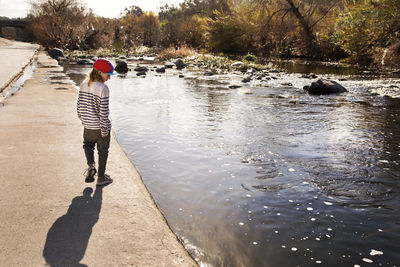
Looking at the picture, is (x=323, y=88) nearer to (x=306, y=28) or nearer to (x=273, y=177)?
(x=273, y=177)

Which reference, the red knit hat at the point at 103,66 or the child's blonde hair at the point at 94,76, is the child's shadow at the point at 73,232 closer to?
the child's blonde hair at the point at 94,76

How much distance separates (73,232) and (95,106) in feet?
4.84

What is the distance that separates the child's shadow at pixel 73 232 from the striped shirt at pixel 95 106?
0.75m

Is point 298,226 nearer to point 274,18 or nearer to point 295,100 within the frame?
point 295,100

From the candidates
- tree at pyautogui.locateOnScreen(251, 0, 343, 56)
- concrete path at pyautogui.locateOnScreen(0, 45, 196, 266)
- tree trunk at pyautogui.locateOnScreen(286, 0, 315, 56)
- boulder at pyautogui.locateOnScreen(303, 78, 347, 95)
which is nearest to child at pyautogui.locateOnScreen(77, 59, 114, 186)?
concrete path at pyautogui.locateOnScreen(0, 45, 196, 266)

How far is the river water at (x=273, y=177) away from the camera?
298 cm

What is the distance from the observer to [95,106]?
3717 millimetres

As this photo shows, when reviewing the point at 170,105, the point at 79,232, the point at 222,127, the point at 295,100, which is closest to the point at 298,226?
the point at 79,232

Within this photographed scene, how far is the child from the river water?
72cm

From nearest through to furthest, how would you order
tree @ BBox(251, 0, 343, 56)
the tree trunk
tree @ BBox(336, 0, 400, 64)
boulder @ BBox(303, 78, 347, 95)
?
1. boulder @ BBox(303, 78, 347, 95)
2. tree @ BBox(336, 0, 400, 64)
3. the tree trunk
4. tree @ BBox(251, 0, 343, 56)

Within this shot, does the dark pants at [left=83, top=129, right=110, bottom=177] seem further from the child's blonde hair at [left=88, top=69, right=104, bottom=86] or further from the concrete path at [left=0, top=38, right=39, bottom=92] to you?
the concrete path at [left=0, top=38, right=39, bottom=92]

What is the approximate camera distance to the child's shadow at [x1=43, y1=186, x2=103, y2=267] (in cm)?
239

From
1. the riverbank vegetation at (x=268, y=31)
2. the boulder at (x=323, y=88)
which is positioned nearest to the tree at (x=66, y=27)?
the riverbank vegetation at (x=268, y=31)

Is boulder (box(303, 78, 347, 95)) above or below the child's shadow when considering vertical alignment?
above
